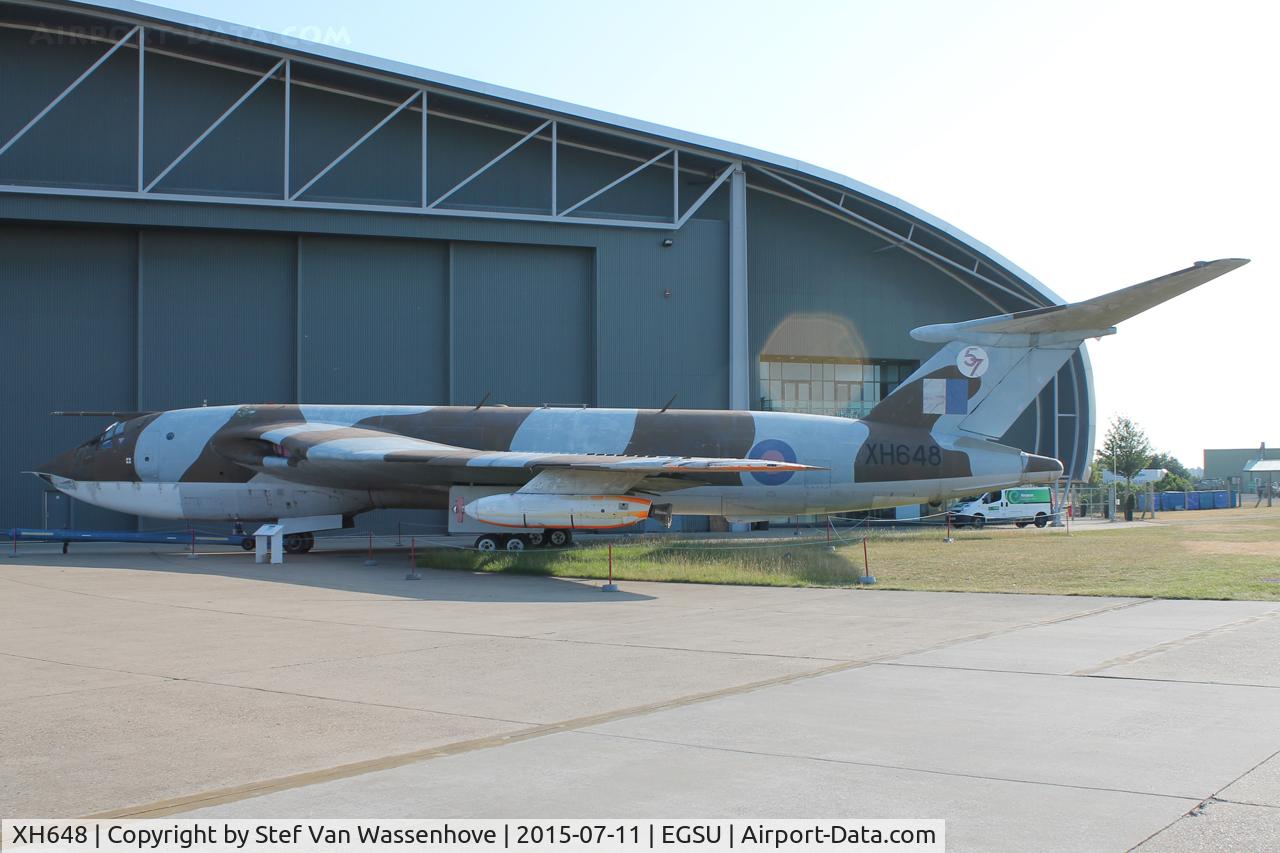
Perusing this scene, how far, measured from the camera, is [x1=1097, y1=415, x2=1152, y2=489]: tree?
69562 millimetres

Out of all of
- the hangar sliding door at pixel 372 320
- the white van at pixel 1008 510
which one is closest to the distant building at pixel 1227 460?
the white van at pixel 1008 510

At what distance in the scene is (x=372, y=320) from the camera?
32.5 metres

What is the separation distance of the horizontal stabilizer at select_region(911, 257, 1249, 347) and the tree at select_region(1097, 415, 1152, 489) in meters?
49.9

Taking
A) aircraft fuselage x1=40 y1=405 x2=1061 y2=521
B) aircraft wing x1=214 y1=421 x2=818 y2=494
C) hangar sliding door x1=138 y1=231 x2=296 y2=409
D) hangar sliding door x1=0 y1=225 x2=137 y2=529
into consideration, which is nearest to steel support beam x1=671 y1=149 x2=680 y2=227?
aircraft fuselage x1=40 y1=405 x2=1061 y2=521

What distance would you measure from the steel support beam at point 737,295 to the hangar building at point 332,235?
10 centimetres

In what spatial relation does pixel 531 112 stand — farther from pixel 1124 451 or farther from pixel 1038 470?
pixel 1124 451

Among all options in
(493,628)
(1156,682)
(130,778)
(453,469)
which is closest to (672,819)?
(130,778)

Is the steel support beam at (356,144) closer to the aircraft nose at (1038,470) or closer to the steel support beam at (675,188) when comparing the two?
the steel support beam at (675,188)

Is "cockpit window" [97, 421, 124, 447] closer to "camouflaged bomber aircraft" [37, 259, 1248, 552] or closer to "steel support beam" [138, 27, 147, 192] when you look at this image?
"camouflaged bomber aircraft" [37, 259, 1248, 552]

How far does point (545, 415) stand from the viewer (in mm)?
24922

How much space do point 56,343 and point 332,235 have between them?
8614mm

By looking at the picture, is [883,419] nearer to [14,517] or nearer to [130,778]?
[130,778]

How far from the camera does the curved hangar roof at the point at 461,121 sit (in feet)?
97.3


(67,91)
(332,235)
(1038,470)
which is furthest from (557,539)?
(67,91)
